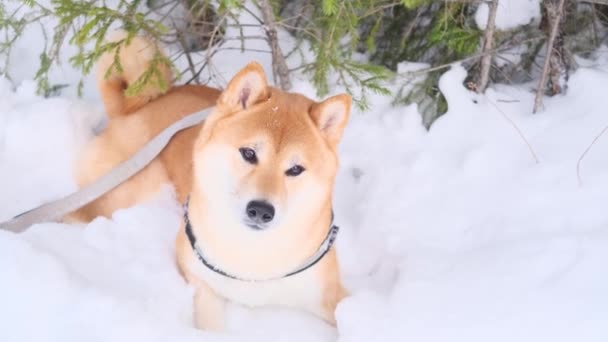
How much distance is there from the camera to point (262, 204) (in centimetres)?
192

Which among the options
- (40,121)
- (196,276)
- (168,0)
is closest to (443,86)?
(196,276)

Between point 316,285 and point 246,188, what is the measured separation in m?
0.52

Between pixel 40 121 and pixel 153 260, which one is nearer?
pixel 153 260

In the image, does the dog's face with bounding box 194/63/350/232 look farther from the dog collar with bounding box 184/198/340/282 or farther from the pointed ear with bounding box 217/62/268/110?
the dog collar with bounding box 184/198/340/282

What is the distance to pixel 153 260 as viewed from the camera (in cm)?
236

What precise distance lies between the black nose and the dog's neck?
152mm

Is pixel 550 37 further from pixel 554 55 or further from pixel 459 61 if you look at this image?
pixel 459 61

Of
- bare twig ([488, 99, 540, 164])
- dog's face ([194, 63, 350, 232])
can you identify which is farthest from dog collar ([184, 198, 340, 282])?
bare twig ([488, 99, 540, 164])

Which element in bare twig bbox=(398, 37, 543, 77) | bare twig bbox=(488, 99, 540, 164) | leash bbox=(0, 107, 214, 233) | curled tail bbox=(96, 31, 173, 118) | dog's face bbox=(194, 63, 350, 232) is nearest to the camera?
dog's face bbox=(194, 63, 350, 232)

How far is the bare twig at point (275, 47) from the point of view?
2857mm

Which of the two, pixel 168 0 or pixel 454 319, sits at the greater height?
pixel 168 0

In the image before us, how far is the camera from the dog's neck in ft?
6.95

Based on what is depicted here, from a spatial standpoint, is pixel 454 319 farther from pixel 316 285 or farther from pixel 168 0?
pixel 168 0

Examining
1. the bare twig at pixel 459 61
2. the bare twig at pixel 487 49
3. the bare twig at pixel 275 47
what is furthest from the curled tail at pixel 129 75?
the bare twig at pixel 487 49
